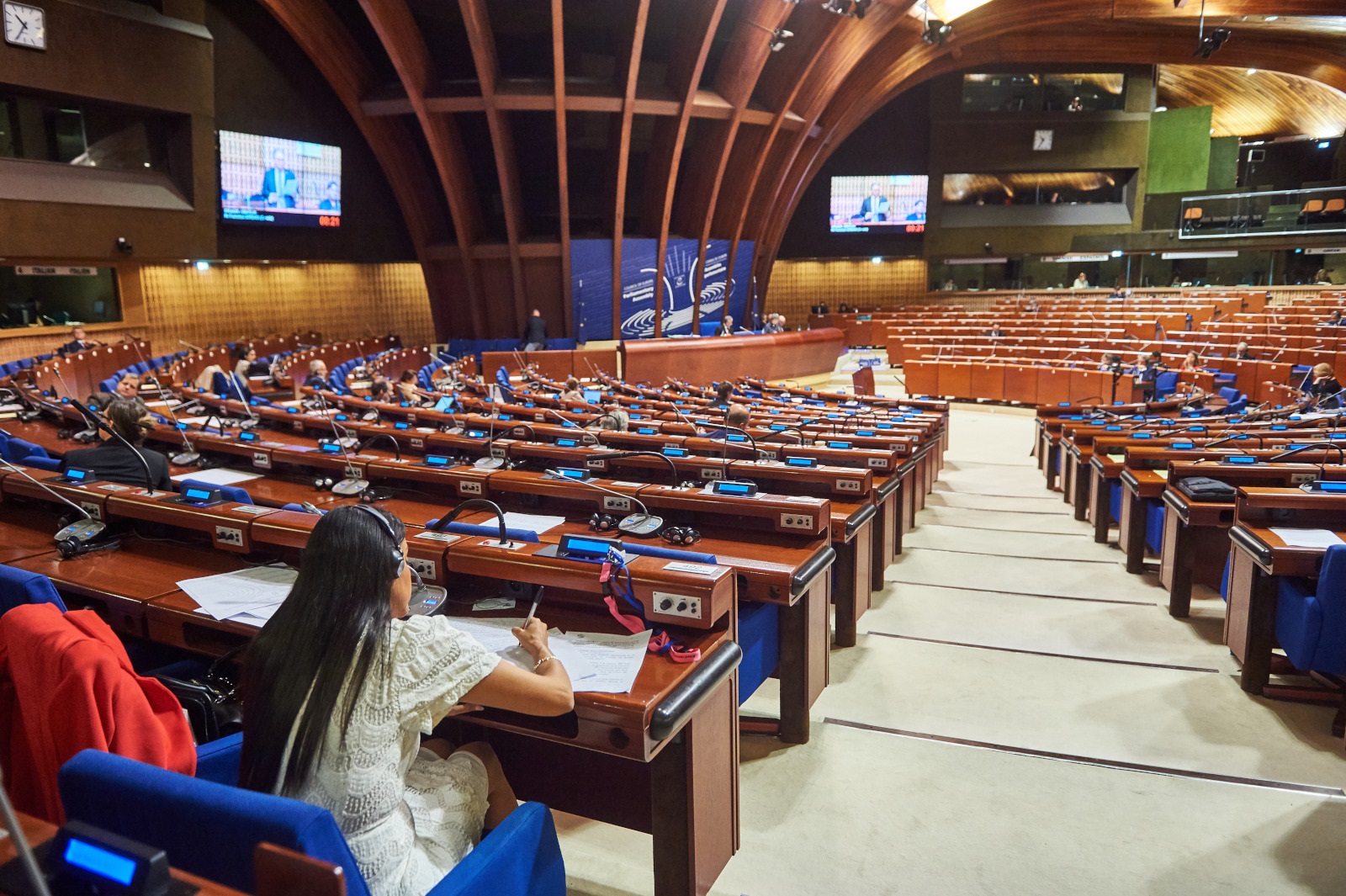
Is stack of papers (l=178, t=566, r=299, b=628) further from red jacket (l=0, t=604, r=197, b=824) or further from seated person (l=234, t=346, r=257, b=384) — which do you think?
seated person (l=234, t=346, r=257, b=384)

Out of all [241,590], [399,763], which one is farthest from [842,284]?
[399,763]

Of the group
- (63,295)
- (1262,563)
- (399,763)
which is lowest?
(1262,563)

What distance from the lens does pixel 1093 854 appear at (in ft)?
9.02

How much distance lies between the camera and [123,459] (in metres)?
4.43

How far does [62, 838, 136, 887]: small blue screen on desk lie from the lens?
3.43 feet

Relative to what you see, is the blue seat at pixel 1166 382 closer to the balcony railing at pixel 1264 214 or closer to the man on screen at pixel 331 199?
the balcony railing at pixel 1264 214

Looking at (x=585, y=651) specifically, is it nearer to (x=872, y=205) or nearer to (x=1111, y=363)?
(x=1111, y=363)

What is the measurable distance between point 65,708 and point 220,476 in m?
3.85

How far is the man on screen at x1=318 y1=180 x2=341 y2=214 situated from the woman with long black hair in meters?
17.4

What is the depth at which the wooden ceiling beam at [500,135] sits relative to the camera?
12.8 meters

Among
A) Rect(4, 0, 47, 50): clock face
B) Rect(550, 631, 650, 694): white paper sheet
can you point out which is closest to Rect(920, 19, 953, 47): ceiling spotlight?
Rect(4, 0, 47, 50): clock face

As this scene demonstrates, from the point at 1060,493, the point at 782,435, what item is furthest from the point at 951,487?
the point at 782,435

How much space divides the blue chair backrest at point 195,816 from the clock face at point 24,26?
14.9 m

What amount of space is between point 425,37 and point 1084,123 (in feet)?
65.9
